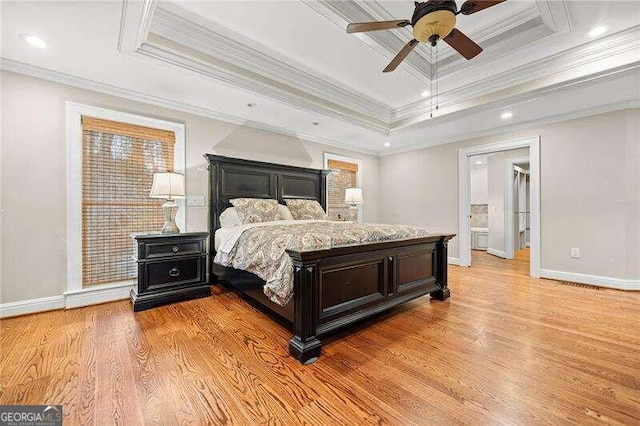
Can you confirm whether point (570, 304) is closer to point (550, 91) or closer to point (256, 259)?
point (550, 91)

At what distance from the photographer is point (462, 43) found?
2070mm

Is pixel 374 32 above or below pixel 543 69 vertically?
above

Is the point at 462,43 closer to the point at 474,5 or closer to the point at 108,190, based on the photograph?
the point at 474,5

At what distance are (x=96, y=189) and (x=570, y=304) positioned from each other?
5217 mm

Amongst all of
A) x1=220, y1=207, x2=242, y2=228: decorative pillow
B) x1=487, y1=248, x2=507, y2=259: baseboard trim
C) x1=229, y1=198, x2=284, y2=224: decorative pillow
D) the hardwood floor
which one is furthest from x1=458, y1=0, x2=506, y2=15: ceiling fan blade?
x1=487, y1=248, x2=507, y2=259: baseboard trim

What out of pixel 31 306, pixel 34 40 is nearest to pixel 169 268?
pixel 31 306

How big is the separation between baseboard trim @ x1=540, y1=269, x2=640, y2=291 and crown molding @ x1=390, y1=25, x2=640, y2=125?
2526 mm

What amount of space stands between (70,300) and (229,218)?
1.77 metres

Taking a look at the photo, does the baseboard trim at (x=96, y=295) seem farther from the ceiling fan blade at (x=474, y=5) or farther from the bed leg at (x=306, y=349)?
the ceiling fan blade at (x=474, y=5)

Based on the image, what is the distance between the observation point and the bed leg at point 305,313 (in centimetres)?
177

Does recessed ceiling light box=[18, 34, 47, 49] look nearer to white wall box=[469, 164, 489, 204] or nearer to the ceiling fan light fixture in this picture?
the ceiling fan light fixture

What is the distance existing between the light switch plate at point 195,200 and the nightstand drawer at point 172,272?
842 mm

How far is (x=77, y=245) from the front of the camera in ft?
9.10

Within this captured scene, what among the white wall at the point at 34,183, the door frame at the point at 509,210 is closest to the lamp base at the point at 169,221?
the white wall at the point at 34,183
